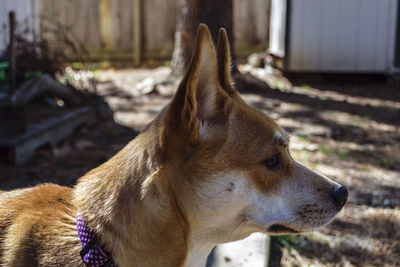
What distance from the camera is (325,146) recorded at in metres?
→ 5.95

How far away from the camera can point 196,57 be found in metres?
2.03

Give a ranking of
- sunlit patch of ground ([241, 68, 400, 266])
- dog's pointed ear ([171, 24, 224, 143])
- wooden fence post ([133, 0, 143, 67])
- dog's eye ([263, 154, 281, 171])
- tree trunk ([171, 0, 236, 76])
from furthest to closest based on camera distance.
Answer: wooden fence post ([133, 0, 143, 67]), tree trunk ([171, 0, 236, 76]), sunlit patch of ground ([241, 68, 400, 266]), dog's eye ([263, 154, 281, 171]), dog's pointed ear ([171, 24, 224, 143])

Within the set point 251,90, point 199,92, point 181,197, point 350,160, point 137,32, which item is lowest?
point 350,160

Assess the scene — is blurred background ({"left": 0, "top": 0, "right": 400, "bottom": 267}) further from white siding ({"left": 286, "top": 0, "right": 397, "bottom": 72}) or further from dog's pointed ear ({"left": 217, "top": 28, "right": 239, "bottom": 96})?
dog's pointed ear ({"left": 217, "top": 28, "right": 239, "bottom": 96})

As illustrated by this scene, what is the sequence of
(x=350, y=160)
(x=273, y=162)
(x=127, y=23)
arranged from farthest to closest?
1. (x=127, y=23)
2. (x=350, y=160)
3. (x=273, y=162)

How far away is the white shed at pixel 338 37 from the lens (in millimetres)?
10016

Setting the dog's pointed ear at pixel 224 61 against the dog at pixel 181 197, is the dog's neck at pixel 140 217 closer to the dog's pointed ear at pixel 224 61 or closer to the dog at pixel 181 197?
the dog at pixel 181 197

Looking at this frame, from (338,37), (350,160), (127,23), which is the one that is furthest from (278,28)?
(350,160)

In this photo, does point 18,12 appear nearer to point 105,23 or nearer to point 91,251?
point 105,23

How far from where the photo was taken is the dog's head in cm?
213

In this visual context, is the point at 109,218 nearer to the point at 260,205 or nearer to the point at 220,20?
the point at 260,205

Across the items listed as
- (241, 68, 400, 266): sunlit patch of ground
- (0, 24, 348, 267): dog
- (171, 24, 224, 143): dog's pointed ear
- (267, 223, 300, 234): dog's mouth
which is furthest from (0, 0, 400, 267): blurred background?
(171, 24, 224, 143): dog's pointed ear

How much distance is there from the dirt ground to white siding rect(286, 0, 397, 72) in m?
0.35

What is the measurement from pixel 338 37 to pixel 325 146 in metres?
4.89
